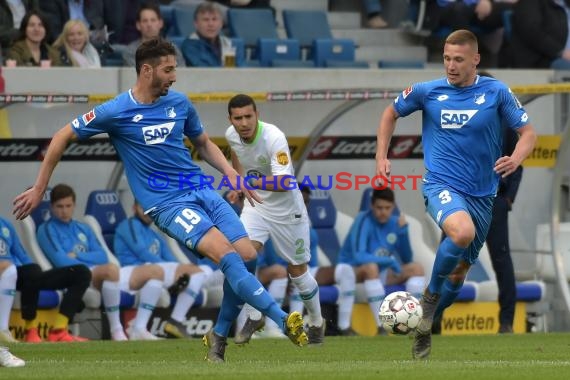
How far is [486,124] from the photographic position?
34.4 feet

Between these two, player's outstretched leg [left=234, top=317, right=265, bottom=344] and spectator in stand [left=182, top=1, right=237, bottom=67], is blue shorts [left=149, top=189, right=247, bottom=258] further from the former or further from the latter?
spectator in stand [left=182, top=1, right=237, bottom=67]

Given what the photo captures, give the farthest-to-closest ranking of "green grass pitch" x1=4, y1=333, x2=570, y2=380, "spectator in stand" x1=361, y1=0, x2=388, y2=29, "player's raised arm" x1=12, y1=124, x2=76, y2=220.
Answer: "spectator in stand" x1=361, y1=0, x2=388, y2=29, "player's raised arm" x1=12, y1=124, x2=76, y2=220, "green grass pitch" x1=4, y1=333, x2=570, y2=380

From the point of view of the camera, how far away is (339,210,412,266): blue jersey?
15305 mm

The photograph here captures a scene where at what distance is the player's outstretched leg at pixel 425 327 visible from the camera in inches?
400

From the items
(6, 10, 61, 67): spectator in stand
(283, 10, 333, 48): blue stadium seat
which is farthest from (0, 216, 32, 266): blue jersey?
(283, 10, 333, 48): blue stadium seat

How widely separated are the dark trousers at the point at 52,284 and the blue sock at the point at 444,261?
4.62m

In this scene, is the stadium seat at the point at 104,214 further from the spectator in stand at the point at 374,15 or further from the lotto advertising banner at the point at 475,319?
the spectator in stand at the point at 374,15

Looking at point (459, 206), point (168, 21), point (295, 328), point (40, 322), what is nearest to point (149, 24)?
point (168, 21)

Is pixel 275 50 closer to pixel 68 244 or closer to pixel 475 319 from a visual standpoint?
pixel 475 319

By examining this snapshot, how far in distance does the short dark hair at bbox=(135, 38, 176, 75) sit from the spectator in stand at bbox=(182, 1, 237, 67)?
6245 millimetres

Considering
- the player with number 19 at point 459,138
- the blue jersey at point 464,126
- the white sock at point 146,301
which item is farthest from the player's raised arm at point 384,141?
the white sock at point 146,301

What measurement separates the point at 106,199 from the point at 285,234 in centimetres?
295

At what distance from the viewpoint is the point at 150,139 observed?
33.0 feet

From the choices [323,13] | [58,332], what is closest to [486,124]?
[58,332]
